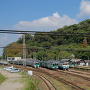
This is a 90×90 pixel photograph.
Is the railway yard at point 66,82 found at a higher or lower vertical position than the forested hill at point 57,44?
lower

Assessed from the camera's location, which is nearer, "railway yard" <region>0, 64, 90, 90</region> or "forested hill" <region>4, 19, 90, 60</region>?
"railway yard" <region>0, 64, 90, 90</region>

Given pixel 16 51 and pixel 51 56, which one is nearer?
pixel 51 56

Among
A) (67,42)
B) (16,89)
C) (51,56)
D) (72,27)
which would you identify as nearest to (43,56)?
(51,56)

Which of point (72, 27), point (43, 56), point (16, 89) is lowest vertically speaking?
point (16, 89)

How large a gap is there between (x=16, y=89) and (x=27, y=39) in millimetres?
114853

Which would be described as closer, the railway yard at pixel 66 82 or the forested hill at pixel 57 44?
the railway yard at pixel 66 82

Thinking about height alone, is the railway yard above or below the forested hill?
below

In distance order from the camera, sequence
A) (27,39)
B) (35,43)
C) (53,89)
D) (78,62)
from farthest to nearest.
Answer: (27,39)
(35,43)
(78,62)
(53,89)

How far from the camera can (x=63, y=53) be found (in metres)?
76.2

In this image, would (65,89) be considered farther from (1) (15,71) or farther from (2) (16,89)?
(1) (15,71)

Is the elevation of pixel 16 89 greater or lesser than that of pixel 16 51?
lesser

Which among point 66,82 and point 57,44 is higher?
point 57,44

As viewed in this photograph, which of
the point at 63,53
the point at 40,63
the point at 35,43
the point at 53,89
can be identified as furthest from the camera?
the point at 35,43

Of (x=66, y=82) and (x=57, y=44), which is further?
(x=57, y=44)
